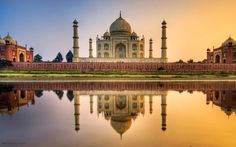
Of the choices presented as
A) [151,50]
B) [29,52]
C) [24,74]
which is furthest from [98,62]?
[29,52]

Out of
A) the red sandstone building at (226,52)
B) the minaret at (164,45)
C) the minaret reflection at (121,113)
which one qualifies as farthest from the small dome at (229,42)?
the minaret reflection at (121,113)

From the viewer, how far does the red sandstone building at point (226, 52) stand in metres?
36.8

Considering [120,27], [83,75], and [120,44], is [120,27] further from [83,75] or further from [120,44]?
[83,75]

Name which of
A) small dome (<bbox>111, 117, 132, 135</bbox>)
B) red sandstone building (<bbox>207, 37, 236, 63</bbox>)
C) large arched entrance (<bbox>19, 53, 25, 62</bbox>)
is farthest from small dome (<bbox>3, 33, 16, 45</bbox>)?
small dome (<bbox>111, 117, 132, 135</bbox>)

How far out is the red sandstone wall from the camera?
29.6 metres

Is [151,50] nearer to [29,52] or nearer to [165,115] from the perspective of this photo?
[29,52]

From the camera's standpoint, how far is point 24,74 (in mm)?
25609

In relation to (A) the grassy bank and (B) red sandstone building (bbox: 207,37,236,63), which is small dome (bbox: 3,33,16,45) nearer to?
(A) the grassy bank

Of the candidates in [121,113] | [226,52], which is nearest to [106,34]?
[226,52]

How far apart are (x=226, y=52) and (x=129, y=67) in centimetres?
1522

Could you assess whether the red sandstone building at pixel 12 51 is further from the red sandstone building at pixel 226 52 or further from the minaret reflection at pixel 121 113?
the minaret reflection at pixel 121 113

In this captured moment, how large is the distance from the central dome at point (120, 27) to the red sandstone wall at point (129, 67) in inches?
322

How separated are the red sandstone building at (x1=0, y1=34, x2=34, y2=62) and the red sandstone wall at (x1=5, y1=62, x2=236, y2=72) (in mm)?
6567

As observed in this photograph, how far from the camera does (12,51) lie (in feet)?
118
